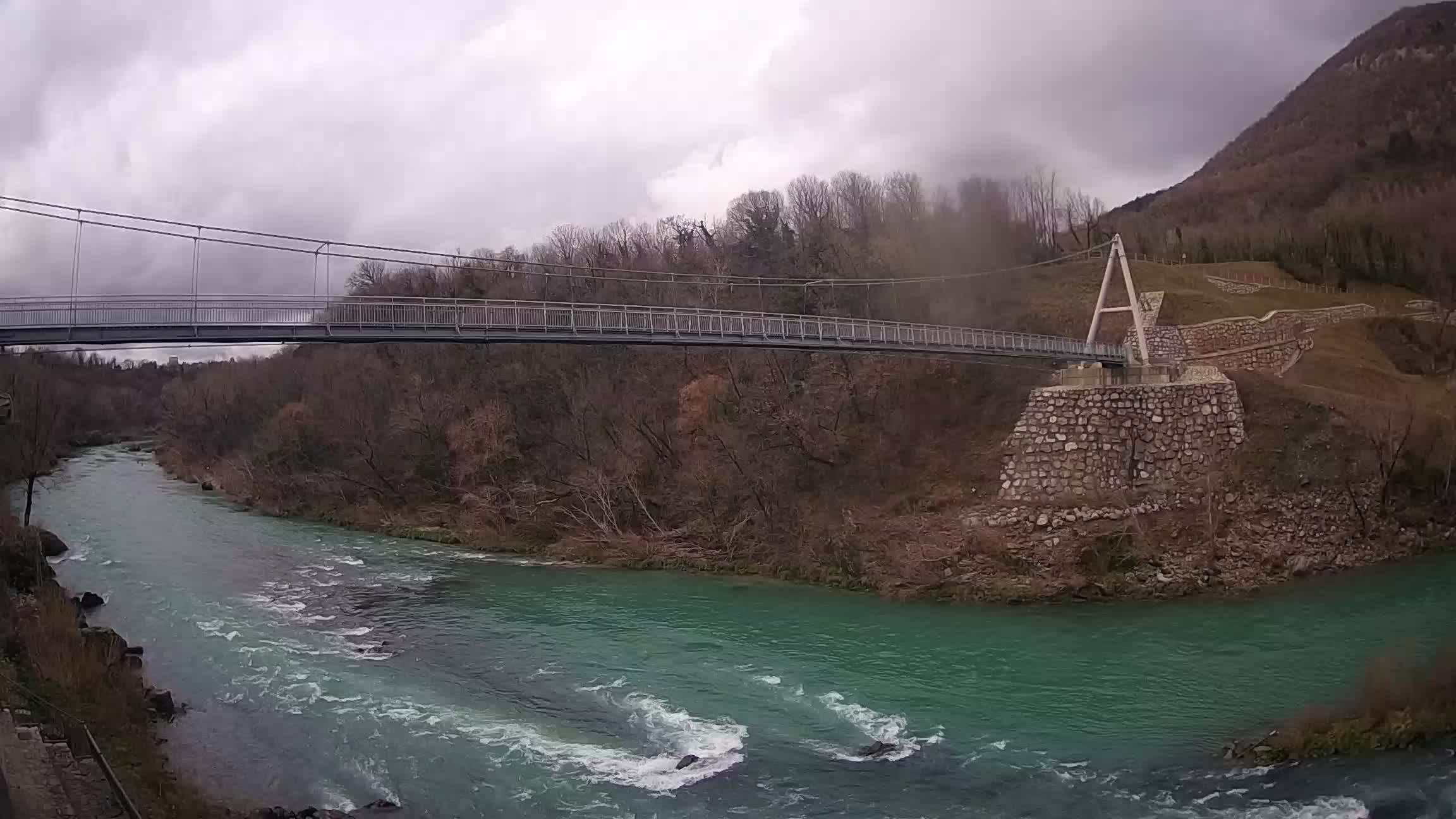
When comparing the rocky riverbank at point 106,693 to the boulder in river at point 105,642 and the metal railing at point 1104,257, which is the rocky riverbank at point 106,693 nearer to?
the boulder in river at point 105,642

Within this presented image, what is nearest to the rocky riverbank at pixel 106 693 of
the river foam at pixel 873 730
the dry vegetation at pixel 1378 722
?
the river foam at pixel 873 730

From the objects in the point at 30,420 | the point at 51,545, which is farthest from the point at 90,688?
the point at 30,420

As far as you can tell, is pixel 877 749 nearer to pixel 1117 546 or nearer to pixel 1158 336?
pixel 1117 546

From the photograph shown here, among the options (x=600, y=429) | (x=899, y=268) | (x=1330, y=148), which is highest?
(x=1330, y=148)

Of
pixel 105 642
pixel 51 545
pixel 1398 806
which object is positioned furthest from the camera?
pixel 51 545

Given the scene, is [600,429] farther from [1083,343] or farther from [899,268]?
[1083,343]

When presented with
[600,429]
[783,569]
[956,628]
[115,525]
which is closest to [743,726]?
[956,628]

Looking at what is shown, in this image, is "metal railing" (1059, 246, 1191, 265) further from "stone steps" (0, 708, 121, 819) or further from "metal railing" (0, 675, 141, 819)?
"stone steps" (0, 708, 121, 819)
